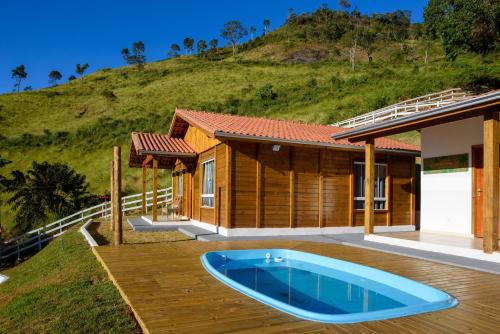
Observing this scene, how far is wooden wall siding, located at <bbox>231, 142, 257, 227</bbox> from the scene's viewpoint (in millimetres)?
11086

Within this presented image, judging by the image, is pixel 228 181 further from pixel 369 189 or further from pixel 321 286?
pixel 321 286

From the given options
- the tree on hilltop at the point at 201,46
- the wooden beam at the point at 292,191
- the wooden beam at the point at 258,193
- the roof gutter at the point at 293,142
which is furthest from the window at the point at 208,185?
the tree on hilltop at the point at 201,46

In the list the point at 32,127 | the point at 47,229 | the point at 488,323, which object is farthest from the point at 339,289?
the point at 32,127

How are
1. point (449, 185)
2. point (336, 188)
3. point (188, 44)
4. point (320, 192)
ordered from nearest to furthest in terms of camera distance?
point (449, 185) < point (320, 192) < point (336, 188) < point (188, 44)

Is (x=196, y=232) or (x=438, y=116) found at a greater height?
(x=438, y=116)

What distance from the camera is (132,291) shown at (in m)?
5.32

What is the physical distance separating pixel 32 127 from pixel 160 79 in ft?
68.1

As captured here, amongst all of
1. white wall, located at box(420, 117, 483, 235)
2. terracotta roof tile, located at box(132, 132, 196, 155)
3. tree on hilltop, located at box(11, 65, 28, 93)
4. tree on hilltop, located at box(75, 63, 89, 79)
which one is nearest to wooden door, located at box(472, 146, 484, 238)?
white wall, located at box(420, 117, 483, 235)

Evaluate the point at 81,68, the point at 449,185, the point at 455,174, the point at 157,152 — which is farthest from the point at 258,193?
the point at 81,68

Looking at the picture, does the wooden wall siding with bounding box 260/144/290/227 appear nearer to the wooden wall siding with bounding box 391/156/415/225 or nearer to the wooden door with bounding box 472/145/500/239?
the wooden wall siding with bounding box 391/156/415/225

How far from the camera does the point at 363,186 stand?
13.1 meters

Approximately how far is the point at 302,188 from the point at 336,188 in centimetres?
124

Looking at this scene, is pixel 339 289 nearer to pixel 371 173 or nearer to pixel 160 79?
pixel 371 173

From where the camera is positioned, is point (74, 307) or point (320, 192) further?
point (320, 192)
